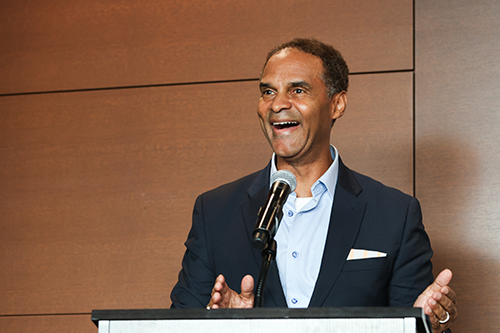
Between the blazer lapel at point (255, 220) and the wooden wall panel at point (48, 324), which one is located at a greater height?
the blazer lapel at point (255, 220)

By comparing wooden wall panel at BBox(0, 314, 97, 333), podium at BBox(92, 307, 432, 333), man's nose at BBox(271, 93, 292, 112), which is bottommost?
wooden wall panel at BBox(0, 314, 97, 333)

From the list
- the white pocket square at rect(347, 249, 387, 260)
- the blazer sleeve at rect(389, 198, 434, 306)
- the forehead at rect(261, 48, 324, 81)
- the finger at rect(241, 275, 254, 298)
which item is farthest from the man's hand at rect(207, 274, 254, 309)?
the forehead at rect(261, 48, 324, 81)

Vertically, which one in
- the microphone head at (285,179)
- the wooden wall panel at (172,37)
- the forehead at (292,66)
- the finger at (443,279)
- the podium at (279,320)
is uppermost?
the wooden wall panel at (172,37)

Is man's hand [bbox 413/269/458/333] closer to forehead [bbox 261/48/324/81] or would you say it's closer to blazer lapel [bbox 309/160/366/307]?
blazer lapel [bbox 309/160/366/307]

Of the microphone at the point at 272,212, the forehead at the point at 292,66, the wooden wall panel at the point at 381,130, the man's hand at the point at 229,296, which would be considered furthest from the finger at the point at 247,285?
the wooden wall panel at the point at 381,130

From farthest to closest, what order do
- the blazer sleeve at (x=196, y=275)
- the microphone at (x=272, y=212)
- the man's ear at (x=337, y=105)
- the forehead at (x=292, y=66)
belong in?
the man's ear at (x=337, y=105) → the forehead at (x=292, y=66) → the blazer sleeve at (x=196, y=275) → the microphone at (x=272, y=212)

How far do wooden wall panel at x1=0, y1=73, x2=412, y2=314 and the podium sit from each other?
75.1 inches

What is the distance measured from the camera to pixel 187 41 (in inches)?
120

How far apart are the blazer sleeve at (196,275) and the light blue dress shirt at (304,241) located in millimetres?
269

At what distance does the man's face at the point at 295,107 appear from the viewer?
1.93m

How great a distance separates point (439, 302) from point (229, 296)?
0.56 meters

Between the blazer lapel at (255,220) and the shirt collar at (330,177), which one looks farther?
the shirt collar at (330,177)

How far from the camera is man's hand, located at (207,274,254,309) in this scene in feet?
4.39

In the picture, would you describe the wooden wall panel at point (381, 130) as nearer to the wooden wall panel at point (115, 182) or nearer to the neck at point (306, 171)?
the wooden wall panel at point (115, 182)
